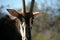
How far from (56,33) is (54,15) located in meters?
1.81

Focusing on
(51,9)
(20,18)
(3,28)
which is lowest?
(51,9)

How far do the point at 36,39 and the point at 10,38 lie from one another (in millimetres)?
10927

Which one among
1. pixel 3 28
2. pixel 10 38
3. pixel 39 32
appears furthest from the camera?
pixel 39 32

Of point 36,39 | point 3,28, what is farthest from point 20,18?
point 36,39

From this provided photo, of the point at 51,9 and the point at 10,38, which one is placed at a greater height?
the point at 10,38

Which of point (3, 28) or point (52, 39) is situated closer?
point (3, 28)

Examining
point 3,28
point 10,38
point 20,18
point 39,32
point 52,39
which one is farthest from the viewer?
point 39,32

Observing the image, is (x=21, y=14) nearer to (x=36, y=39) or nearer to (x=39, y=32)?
(x=36, y=39)

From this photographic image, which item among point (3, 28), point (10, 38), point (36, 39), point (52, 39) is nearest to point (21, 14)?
point (10, 38)

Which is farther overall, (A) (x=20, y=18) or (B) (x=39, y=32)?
(B) (x=39, y=32)

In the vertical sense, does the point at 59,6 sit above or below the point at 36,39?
above

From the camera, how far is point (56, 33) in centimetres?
2734

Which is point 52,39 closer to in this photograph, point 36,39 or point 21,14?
point 36,39

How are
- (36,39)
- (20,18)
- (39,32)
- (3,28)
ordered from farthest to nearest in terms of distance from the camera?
(39,32)
(36,39)
(3,28)
(20,18)
